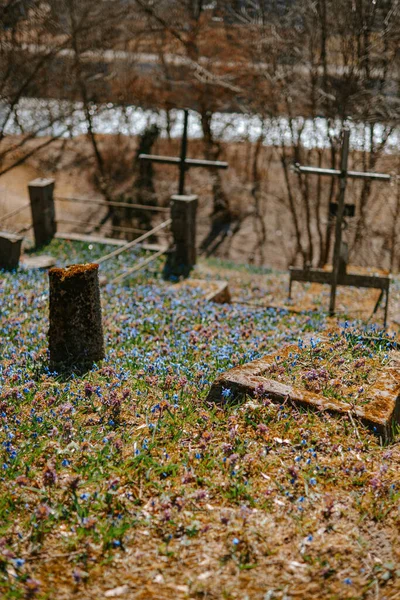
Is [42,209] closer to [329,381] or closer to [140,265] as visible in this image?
[140,265]

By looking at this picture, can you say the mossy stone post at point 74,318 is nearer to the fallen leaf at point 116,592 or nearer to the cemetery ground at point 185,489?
the cemetery ground at point 185,489

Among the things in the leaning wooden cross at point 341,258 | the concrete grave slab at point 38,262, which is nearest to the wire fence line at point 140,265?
the concrete grave slab at point 38,262

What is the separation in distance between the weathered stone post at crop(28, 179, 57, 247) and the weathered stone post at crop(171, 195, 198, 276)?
10.7 ft

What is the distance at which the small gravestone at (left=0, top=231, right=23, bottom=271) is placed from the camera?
1138 centimetres

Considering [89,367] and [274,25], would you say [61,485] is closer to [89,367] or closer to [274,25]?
[89,367]

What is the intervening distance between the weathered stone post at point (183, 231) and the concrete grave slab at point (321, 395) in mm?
8307

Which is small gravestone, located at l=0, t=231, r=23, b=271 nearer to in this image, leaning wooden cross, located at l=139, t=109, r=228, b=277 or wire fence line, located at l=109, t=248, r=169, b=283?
wire fence line, located at l=109, t=248, r=169, b=283

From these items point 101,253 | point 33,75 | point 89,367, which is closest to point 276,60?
point 33,75

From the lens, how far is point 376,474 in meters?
3.93

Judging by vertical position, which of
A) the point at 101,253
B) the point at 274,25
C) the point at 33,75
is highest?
the point at 274,25

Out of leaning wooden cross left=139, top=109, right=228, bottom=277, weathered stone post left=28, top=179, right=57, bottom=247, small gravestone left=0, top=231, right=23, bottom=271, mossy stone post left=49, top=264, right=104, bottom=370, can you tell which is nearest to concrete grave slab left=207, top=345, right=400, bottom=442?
mossy stone post left=49, top=264, right=104, bottom=370

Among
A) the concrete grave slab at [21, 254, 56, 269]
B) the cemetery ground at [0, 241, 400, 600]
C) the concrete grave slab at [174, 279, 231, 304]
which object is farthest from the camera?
the concrete grave slab at [21, 254, 56, 269]

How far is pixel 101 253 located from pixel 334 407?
9.96m

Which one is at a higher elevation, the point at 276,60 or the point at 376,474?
the point at 276,60
